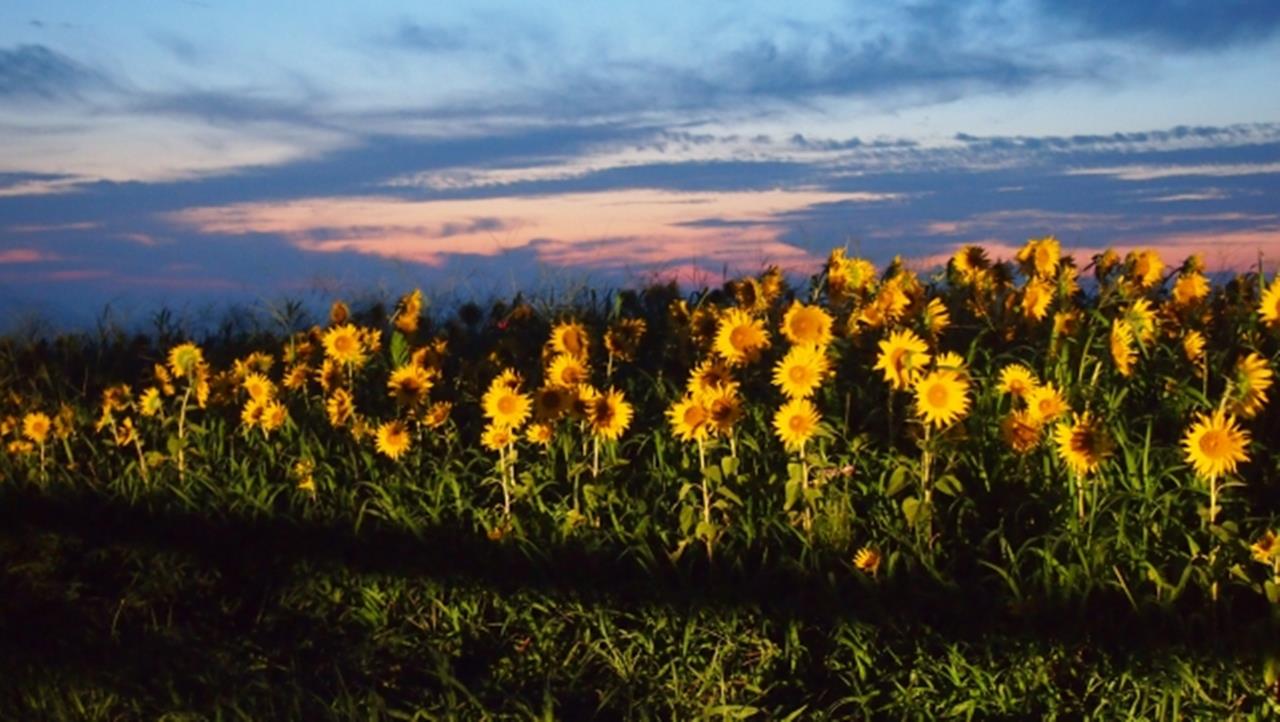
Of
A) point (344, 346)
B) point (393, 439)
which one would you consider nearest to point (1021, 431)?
point (393, 439)

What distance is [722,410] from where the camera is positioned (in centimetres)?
464

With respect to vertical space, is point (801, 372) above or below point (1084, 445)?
above

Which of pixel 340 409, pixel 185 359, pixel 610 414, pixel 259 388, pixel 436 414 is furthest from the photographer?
pixel 185 359

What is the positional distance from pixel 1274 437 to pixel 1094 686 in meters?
1.34

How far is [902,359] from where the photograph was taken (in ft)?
15.0

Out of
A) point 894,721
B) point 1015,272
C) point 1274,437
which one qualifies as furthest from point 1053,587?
point 1015,272

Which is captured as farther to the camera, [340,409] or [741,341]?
[340,409]

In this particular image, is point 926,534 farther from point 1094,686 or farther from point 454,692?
point 454,692

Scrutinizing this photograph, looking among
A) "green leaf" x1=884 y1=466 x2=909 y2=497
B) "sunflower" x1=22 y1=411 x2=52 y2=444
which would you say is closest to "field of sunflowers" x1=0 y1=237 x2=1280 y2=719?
"green leaf" x1=884 y1=466 x2=909 y2=497

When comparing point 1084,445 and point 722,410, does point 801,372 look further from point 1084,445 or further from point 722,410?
point 1084,445

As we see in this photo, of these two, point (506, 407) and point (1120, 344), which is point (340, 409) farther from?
point (1120, 344)

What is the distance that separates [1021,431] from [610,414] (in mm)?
1378

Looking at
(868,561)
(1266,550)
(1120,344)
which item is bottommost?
(868,561)

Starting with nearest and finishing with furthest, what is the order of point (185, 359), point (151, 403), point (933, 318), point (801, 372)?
point (801, 372), point (933, 318), point (185, 359), point (151, 403)
